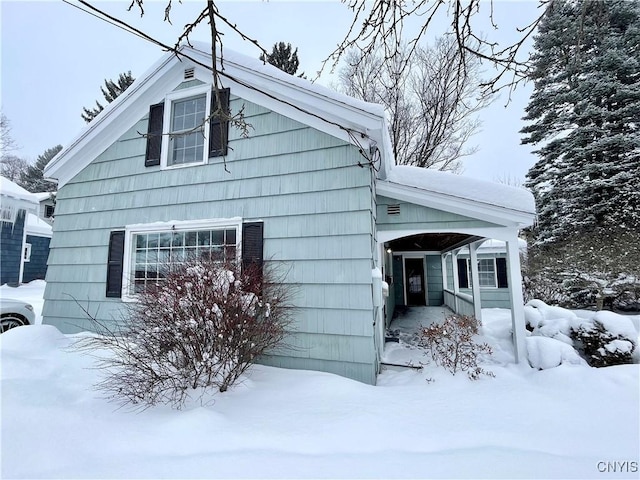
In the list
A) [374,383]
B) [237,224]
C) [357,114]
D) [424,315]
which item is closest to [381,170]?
[357,114]

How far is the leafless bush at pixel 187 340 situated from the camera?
3.24 meters

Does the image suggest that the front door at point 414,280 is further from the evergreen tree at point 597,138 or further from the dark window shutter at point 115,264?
the dark window shutter at point 115,264

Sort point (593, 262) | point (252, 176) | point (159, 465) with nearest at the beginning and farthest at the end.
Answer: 1. point (159, 465)
2. point (252, 176)
3. point (593, 262)

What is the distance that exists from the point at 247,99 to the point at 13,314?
19.0 ft

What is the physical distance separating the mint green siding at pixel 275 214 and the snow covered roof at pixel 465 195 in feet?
2.18

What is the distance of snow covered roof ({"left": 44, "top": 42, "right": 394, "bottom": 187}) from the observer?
14.0 ft

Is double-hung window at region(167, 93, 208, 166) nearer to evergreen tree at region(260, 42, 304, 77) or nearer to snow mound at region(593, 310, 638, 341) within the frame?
snow mound at region(593, 310, 638, 341)

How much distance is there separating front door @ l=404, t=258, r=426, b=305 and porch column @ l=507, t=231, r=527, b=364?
767cm

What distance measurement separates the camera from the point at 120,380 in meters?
3.36

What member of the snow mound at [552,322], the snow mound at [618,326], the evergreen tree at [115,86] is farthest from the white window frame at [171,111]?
the evergreen tree at [115,86]

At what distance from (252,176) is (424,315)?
718cm

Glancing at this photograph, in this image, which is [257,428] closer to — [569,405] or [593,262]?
[569,405]

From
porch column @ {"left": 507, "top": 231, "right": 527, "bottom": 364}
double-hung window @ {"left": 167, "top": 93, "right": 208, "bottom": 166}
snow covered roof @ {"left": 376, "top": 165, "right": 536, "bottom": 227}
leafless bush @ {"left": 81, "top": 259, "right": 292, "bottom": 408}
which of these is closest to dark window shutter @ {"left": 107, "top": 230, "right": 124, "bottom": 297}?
double-hung window @ {"left": 167, "top": 93, "right": 208, "bottom": 166}

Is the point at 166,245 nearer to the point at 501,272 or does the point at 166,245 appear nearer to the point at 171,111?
the point at 171,111
